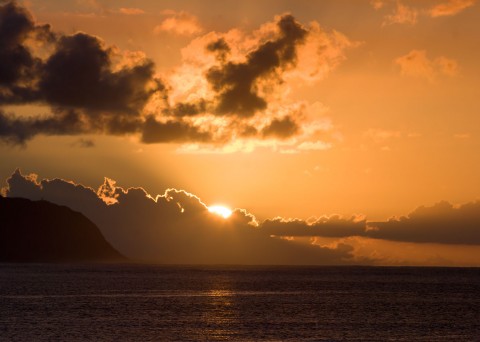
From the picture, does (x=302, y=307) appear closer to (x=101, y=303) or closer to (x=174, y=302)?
(x=174, y=302)

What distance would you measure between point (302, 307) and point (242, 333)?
44596 mm

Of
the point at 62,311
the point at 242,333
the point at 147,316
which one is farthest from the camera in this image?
the point at 62,311

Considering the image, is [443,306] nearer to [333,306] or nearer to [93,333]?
[333,306]

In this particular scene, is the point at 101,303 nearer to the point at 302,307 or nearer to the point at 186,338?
the point at 302,307

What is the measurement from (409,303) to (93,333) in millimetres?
83886

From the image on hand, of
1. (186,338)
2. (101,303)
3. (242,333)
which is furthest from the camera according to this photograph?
(101,303)

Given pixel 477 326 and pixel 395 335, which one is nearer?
pixel 395 335

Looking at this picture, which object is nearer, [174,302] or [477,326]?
[477,326]

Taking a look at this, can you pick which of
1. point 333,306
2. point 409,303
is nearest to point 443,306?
point 409,303

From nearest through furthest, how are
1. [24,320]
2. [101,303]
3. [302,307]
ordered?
[24,320]
[302,307]
[101,303]

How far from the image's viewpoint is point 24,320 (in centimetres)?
10756

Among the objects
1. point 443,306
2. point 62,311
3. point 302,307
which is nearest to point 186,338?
point 62,311

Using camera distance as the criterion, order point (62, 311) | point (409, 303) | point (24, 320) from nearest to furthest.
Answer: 1. point (24, 320)
2. point (62, 311)
3. point (409, 303)

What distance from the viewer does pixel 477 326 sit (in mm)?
107688
